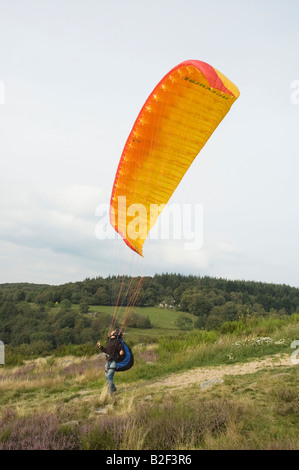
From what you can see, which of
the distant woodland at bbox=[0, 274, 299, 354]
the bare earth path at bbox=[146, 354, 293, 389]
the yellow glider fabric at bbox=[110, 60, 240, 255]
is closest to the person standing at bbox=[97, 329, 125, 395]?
the bare earth path at bbox=[146, 354, 293, 389]

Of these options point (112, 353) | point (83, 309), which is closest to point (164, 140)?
point (112, 353)

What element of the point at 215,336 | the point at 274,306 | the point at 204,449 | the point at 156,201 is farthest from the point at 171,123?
the point at 274,306

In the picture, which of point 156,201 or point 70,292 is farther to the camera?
point 70,292

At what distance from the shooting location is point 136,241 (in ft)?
24.4

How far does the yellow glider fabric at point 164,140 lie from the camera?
5742mm

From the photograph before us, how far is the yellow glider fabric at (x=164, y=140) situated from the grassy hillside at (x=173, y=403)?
11.4 feet

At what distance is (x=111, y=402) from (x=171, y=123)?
604 centimetres

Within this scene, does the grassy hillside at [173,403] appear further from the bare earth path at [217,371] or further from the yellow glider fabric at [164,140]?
the yellow glider fabric at [164,140]

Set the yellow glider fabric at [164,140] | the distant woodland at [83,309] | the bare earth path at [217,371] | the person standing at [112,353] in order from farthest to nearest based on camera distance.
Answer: the distant woodland at [83,309], the bare earth path at [217,371], the person standing at [112,353], the yellow glider fabric at [164,140]

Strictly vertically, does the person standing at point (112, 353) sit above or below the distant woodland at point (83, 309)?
below

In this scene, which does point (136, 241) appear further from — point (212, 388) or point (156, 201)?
point (212, 388)

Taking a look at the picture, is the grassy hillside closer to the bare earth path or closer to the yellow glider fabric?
the bare earth path

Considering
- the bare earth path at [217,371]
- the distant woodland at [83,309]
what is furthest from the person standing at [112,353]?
the distant woodland at [83,309]
